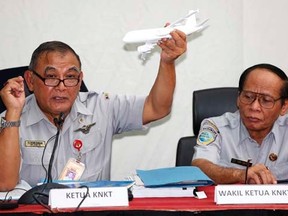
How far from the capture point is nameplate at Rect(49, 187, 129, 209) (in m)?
1.68

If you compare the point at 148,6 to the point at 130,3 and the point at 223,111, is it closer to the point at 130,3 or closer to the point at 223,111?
the point at 130,3

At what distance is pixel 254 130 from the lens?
2736 mm

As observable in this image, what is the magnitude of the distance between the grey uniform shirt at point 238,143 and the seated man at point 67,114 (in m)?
0.26

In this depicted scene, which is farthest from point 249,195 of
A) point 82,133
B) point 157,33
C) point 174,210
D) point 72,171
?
point 82,133

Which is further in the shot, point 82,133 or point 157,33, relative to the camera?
point 82,133

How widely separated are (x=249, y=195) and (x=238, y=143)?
1065mm

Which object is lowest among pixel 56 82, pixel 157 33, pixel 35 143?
pixel 35 143

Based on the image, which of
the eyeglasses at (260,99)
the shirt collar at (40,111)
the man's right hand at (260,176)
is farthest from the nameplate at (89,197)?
the eyeglasses at (260,99)

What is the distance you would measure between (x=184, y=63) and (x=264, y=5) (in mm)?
713

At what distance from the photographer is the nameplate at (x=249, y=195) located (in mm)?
1730

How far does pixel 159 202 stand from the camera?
179 cm

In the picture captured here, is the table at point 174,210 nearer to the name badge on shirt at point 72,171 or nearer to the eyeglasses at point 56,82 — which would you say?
the name badge on shirt at point 72,171

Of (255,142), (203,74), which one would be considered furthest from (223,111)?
(203,74)

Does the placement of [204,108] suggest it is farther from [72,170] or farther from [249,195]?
[249,195]
